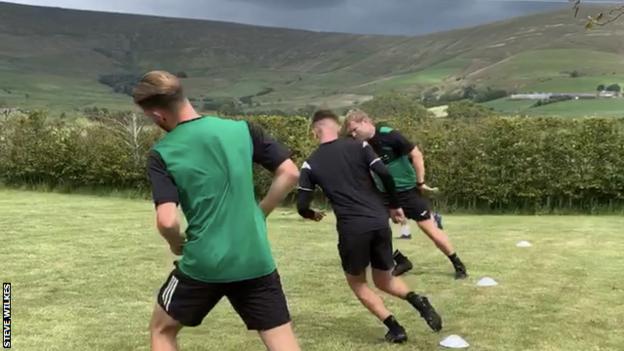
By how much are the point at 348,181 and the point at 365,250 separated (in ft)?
1.79

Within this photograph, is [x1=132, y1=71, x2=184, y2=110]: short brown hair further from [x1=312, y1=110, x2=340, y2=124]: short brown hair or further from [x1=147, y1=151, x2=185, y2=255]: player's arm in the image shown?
[x1=312, y1=110, x2=340, y2=124]: short brown hair

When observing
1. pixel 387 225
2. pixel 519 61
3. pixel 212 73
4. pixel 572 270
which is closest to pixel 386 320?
pixel 387 225

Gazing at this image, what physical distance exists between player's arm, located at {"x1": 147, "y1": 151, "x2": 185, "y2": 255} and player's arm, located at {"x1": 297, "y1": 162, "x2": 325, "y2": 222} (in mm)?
2124

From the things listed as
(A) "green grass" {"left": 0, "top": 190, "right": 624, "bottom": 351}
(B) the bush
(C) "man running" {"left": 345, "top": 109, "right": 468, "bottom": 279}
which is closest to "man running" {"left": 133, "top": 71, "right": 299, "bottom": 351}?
(A) "green grass" {"left": 0, "top": 190, "right": 624, "bottom": 351}

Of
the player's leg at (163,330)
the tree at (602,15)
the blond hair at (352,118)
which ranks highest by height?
the tree at (602,15)

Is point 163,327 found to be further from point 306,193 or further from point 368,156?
point 368,156

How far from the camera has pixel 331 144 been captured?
551 centimetres

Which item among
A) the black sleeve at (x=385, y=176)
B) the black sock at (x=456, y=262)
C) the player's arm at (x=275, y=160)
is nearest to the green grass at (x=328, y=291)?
the black sock at (x=456, y=262)

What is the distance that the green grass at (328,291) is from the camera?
19.4 ft

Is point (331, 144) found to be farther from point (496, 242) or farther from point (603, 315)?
point (496, 242)

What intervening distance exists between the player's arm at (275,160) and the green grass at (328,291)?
2348 mm

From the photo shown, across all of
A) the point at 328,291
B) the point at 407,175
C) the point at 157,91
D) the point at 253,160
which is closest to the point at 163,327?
the point at 253,160

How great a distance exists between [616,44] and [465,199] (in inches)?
5157

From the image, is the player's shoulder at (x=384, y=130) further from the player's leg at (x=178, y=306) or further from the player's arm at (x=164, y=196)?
the player's arm at (x=164, y=196)
